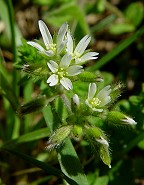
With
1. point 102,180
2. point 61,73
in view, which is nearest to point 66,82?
point 61,73

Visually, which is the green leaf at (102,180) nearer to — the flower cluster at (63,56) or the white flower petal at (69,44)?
the flower cluster at (63,56)

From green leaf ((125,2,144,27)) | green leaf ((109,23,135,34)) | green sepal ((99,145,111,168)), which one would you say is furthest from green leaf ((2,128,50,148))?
green leaf ((125,2,144,27))

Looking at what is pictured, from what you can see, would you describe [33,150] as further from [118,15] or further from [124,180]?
[118,15]

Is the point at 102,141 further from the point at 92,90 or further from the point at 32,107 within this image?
the point at 32,107

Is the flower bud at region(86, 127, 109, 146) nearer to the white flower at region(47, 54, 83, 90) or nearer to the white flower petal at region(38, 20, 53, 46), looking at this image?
the white flower at region(47, 54, 83, 90)

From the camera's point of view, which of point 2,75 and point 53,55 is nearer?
point 53,55

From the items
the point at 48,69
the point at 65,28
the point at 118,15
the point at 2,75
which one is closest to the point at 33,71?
the point at 48,69
